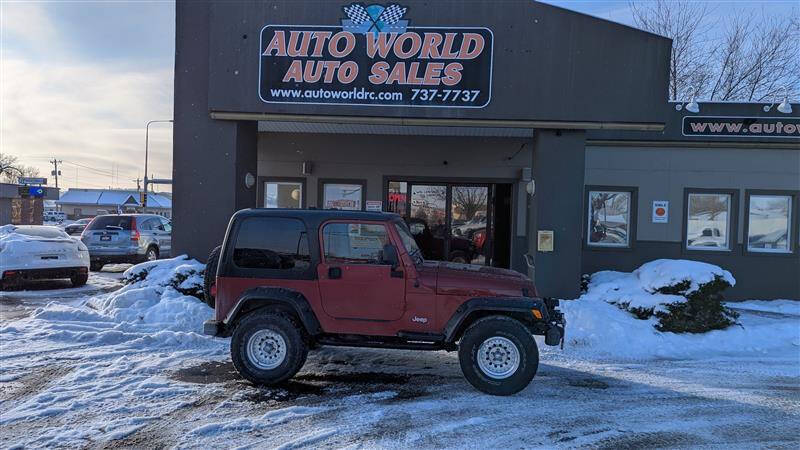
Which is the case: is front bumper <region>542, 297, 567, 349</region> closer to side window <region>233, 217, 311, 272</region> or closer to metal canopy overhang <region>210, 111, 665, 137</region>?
side window <region>233, 217, 311, 272</region>

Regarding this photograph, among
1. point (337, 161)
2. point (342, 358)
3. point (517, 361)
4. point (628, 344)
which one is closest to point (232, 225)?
point (342, 358)

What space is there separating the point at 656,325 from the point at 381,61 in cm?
640

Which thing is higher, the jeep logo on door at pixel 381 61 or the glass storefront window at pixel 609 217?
the jeep logo on door at pixel 381 61

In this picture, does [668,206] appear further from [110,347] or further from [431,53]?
[110,347]

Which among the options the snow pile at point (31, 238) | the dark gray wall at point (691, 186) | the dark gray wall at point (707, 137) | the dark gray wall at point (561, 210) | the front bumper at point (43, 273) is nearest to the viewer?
the dark gray wall at point (561, 210)

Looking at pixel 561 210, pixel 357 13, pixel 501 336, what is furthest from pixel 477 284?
pixel 357 13

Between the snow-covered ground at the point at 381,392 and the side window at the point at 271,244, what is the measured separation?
1.31 meters

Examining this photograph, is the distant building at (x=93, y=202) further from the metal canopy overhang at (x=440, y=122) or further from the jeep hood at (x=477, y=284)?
the jeep hood at (x=477, y=284)

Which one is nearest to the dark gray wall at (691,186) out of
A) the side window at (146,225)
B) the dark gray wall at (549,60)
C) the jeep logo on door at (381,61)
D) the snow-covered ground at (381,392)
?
the dark gray wall at (549,60)

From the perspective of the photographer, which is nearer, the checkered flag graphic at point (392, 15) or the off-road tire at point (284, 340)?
the off-road tire at point (284, 340)

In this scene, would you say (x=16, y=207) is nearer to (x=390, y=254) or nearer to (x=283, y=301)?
(x=283, y=301)

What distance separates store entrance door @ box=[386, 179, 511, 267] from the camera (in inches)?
518

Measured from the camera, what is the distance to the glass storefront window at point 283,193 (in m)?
13.0

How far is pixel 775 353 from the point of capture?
7.31 meters
